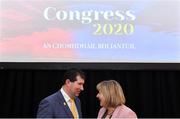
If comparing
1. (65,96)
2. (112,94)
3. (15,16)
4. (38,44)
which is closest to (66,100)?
(65,96)

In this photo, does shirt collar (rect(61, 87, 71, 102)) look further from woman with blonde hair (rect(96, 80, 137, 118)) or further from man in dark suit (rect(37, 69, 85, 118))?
woman with blonde hair (rect(96, 80, 137, 118))

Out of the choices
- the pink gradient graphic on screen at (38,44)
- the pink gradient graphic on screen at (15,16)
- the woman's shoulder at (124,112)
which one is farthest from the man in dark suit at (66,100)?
the pink gradient graphic on screen at (15,16)

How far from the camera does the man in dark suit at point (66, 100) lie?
2.60 metres

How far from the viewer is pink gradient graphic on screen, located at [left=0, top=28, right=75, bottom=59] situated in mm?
3848

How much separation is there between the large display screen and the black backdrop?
255 millimetres

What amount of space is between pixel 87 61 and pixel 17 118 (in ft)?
3.45

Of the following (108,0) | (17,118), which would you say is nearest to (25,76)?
(17,118)

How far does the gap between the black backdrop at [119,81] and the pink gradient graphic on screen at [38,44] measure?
281 millimetres

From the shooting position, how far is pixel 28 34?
12.9ft

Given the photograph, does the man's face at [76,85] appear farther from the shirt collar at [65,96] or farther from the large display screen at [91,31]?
the large display screen at [91,31]

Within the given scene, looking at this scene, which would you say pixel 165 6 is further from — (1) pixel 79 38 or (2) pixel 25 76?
(2) pixel 25 76

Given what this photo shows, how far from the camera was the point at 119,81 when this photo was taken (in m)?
4.05

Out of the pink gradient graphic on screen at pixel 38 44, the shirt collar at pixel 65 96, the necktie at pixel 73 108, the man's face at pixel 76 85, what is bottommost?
the necktie at pixel 73 108

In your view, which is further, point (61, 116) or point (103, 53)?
point (103, 53)
